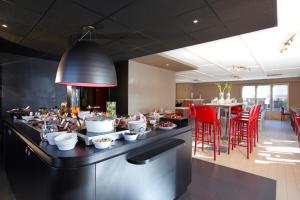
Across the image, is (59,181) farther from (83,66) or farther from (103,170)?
(83,66)

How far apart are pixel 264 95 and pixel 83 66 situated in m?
12.7

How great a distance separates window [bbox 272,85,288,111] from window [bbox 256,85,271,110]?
0.27 m

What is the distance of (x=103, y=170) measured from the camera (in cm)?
126

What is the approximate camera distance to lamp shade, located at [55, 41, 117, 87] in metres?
1.85

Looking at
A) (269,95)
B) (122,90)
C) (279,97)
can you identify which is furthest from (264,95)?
(122,90)

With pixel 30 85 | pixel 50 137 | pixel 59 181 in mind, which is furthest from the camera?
pixel 30 85

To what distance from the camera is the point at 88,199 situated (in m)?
1.17

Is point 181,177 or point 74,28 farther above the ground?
point 74,28

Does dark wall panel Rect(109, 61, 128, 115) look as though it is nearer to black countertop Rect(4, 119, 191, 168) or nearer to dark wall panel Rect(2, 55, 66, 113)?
dark wall panel Rect(2, 55, 66, 113)

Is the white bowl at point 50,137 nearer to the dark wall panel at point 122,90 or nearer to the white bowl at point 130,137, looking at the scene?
the white bowl at point 130,137

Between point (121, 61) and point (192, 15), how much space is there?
10.7 ft

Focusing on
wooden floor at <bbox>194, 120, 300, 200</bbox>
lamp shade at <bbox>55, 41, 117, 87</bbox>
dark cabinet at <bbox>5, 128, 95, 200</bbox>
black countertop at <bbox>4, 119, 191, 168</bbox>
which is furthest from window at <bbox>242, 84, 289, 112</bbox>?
dark cabinet at <bbox>5, 128, 95, 200</bbox>

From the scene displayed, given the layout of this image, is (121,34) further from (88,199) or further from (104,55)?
(88,199)

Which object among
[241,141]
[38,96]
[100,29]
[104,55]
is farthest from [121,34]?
[241,141]
